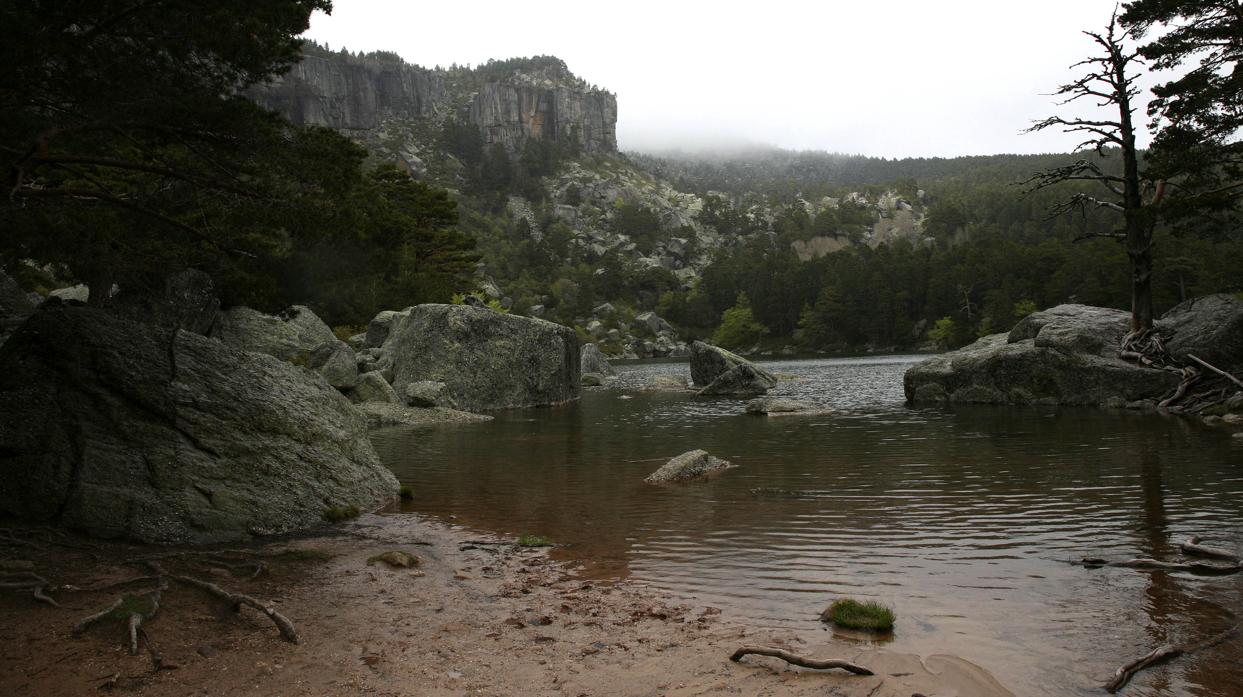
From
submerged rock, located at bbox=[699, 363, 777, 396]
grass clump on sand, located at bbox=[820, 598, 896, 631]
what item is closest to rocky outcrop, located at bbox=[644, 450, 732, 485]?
grass clump on sand, located at bbox=[820, 598, 896, 631]

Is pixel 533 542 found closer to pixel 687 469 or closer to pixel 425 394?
pixel 687 469

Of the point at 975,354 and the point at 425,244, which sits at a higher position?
the point at 425,244

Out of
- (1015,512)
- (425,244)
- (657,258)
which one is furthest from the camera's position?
(657,258)

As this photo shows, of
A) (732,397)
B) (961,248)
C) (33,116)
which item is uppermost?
(961,248)

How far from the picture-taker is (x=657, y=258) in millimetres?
186625

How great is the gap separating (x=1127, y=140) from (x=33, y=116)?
32.3m

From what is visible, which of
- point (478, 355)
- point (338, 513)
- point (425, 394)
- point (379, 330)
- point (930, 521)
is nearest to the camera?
point (930, 521)

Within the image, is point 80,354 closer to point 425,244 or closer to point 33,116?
point 33,116

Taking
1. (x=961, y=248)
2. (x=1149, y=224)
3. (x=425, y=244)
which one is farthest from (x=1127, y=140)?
(x=961, y=248)

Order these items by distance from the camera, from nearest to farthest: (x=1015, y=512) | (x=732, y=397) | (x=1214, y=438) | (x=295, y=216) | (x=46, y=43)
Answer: (x=46, y=43) < (x=295, y=216) < (x=1015, y=512) < (x=1214, y=438) < (x=732, y=397)

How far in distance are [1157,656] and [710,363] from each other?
138ft

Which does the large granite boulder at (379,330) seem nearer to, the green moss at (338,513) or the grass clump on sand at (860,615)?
the green moss at (338,513)

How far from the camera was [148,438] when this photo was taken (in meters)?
10.6

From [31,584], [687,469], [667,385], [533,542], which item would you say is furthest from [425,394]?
[31,584]
